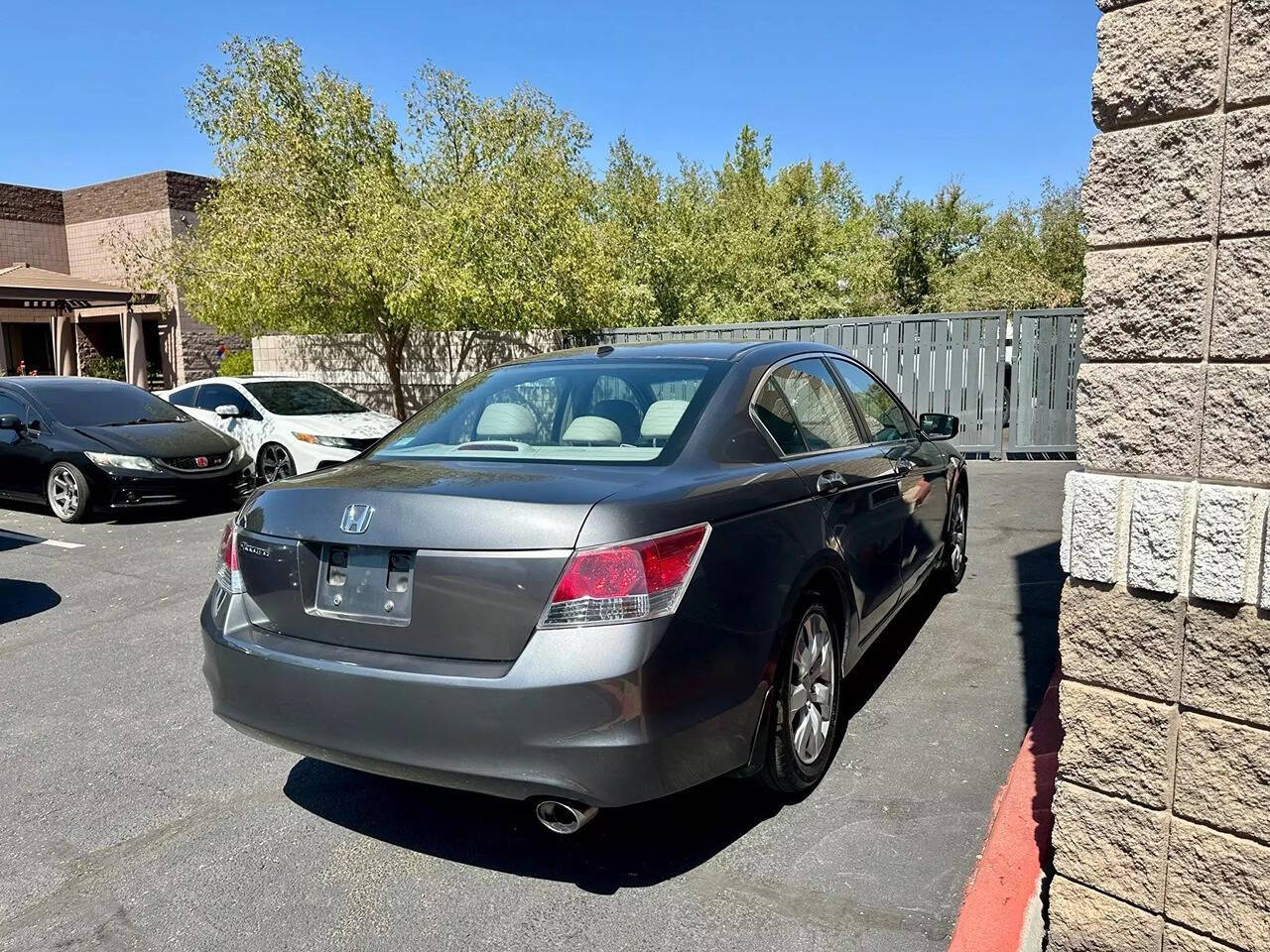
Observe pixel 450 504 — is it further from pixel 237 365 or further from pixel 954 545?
pixel 237 365

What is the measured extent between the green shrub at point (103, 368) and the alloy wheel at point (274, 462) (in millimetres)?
15603

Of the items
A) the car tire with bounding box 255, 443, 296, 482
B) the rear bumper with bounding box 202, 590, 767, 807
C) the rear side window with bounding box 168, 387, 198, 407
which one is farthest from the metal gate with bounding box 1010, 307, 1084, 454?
the rear bumper with bounding box 202, 590, 767, 807

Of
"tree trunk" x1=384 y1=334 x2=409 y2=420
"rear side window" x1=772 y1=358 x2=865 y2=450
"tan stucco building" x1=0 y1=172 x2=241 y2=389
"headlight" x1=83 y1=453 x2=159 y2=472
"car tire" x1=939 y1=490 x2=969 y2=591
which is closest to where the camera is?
"rear side window" x1=772 y1=358 x2=865 y2=450

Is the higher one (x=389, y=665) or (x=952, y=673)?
(x=389, y=665)

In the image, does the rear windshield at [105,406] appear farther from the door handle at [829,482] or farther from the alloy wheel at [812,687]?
the alloy wheel at [812,687]

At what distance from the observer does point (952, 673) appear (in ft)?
15.1

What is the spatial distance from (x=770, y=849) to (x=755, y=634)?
2.51ft

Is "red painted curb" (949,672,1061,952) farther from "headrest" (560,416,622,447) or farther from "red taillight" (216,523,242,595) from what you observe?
"red taillight" (216,523,242,595)

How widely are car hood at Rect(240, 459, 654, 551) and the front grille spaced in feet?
23.8

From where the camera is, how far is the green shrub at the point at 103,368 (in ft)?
78.9

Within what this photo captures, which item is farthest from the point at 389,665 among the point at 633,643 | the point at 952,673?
the point at 952,673

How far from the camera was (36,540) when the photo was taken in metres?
8.65

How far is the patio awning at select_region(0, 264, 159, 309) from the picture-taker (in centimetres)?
1752

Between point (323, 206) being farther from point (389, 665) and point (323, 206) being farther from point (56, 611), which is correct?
point (389, 665)
